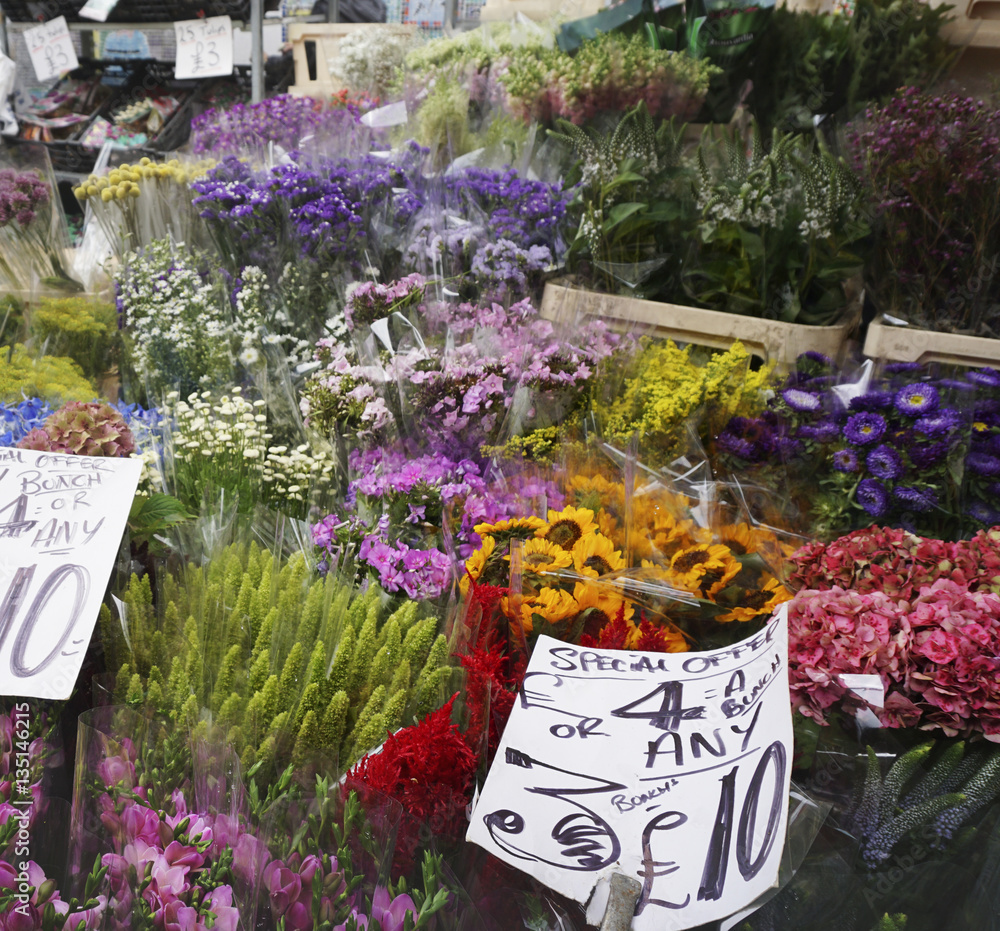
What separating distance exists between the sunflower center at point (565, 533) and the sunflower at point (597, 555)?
3 centimetres

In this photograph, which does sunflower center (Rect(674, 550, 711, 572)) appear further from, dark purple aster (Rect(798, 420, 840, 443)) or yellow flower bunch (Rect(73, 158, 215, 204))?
yellow flower bunch (Rect(73, 158, 215, 204))

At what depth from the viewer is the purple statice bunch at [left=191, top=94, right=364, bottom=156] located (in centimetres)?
275

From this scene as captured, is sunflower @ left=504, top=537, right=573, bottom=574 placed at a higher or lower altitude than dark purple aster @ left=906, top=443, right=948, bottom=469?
higher

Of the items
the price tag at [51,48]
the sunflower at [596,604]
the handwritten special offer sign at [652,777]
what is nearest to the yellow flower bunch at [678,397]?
the sunflower at [596,604]

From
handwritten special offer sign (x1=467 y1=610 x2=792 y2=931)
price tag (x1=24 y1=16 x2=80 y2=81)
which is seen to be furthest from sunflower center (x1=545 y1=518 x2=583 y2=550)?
price tag (x1=24 y1=16 x2=80 y2=81)

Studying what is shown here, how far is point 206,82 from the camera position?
527cm

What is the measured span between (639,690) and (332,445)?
103 centimetres

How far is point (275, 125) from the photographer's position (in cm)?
289

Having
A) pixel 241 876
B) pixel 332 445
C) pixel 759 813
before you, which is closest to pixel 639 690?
pixel 759 813

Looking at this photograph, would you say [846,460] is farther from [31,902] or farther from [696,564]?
[31,902]

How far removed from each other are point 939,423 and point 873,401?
0.13 meters

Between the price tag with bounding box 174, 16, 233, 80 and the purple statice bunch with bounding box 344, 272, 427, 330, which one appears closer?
the purple statice bunch with bounding box 344, 272, 427, 330

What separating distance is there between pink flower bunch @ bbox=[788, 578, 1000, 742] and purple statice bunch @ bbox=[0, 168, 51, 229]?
2337 millimetres

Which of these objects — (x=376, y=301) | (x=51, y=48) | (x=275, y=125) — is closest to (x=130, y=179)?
(x=275, y=125)
